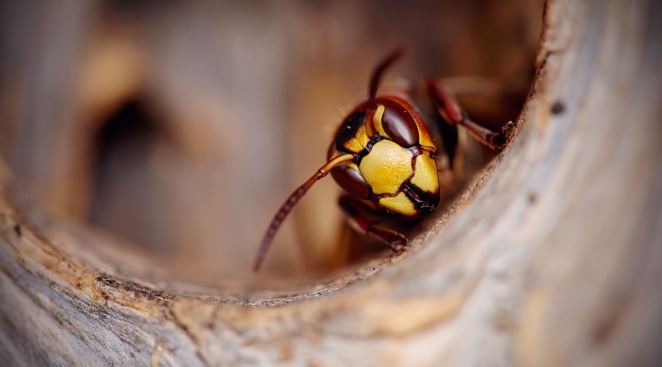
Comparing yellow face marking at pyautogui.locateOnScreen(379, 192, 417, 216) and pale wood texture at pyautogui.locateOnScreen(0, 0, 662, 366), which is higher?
yellow face marking at pyautogui.locateOnScreen(379, 192, 417, 216)

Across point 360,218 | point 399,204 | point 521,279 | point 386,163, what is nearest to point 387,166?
→ point 386,163

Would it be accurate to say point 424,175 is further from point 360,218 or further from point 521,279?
point 521,279

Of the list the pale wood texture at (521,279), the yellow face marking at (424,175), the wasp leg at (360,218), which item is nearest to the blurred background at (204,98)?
the wasp leg at (360,218)

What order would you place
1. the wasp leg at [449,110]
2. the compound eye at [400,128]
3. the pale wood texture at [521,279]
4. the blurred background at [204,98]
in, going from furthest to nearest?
the blurred background at [204,98], the wasp leg at [449,110], the compound eye at [400,128], the pale wood texture at [521,279]

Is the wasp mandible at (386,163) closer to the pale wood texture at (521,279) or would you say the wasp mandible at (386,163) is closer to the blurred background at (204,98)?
the pale wood texture at (521,279)

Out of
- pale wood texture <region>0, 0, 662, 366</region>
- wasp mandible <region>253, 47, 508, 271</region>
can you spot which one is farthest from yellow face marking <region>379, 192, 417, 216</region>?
pale wood texture <region>0, 0, 662, 366</region>

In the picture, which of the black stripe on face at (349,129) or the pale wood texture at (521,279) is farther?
the black stripe on face at (349,129)

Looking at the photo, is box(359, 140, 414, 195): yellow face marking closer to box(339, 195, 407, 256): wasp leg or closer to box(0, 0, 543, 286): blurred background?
box(339, 195, 407, 256): wasp leg

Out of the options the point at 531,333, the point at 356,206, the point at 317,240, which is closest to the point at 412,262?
the point at 531,333
